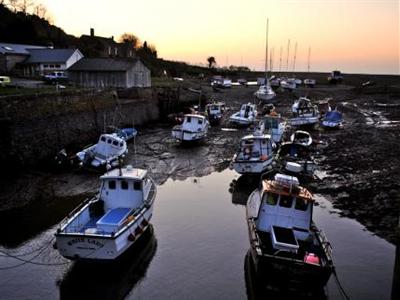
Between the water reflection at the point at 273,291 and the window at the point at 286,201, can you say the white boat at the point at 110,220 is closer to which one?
the water reflection at the point at 273,291

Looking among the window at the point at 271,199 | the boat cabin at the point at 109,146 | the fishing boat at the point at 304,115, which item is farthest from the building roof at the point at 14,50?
the window at the point at 271,199

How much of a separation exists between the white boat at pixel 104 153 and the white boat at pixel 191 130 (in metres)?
6.74

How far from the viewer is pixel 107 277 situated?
44.7 feet

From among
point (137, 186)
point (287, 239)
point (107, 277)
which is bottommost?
point (107, 277)

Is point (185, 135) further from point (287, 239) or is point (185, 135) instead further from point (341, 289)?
point (341, 289)

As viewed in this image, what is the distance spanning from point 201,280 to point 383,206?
32.5 feet

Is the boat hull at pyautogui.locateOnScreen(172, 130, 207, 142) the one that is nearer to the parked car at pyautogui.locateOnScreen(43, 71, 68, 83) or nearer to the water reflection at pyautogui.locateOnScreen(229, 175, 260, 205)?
the water reflection at pyautogui.locateOnScreen(229, 175, 260, 205)

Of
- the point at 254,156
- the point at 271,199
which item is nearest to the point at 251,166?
the point at 254,156

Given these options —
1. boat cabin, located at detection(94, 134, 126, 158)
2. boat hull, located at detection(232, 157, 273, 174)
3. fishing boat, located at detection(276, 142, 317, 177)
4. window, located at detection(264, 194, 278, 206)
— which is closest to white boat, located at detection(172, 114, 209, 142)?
boat cabin, located at detection(94, 134, 126, 158)

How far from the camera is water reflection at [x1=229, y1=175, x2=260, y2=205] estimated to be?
21.5 meters

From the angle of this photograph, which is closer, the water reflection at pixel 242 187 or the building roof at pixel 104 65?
the water reflection at pixel 242 187

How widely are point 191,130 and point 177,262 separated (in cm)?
2044

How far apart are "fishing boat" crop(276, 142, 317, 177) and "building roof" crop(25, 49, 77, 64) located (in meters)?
31.2

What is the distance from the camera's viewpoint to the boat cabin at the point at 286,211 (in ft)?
47.2
